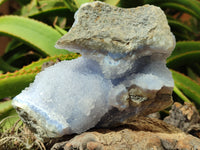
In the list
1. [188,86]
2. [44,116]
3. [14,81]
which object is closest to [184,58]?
[188,86]

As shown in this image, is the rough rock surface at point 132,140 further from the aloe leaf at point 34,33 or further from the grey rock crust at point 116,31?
the aloe leaf at point 34,33

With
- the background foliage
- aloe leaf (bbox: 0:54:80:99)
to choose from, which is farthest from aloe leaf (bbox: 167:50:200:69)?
aloe leaf (bbox: 0:54:80:99)

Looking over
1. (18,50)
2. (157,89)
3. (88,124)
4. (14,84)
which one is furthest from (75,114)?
(18,50)

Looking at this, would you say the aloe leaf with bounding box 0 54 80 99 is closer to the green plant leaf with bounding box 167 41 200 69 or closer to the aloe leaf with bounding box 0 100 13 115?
the aloe leaf with bounding box 0 100 13 115

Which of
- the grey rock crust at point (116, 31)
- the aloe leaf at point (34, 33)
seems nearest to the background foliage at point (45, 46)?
the aloe leaf at point (34, 33)

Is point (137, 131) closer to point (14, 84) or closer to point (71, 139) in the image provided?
point (71, 139)

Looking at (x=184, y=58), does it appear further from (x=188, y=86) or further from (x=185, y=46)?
(x=188, y=86)

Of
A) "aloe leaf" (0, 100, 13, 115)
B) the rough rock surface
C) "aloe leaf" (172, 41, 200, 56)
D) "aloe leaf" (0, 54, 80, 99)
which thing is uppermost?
the rough rock surface
